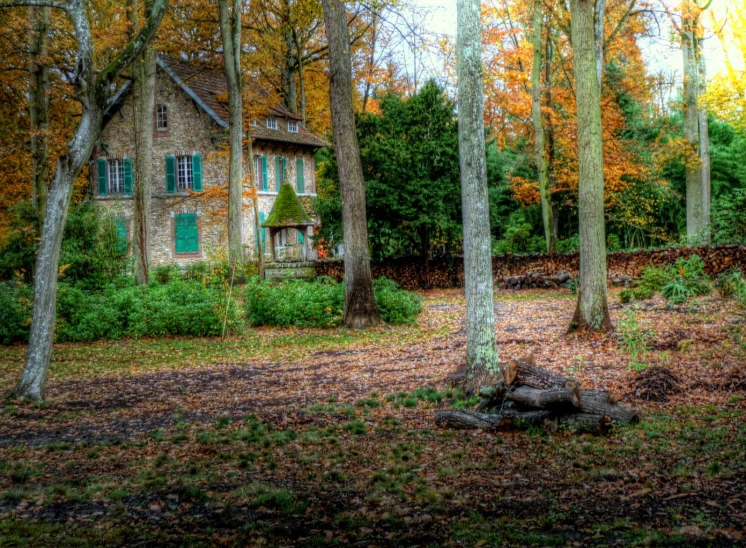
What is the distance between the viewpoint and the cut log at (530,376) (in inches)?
265

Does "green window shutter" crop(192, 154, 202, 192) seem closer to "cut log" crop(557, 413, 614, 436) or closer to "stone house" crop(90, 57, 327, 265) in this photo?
"stone house" crop(90, 57, 327, 265)

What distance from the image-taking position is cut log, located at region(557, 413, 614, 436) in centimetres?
634

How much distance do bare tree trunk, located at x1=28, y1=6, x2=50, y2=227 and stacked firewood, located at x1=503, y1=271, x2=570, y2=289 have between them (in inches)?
586

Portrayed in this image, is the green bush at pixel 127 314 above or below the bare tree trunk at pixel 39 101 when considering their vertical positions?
below

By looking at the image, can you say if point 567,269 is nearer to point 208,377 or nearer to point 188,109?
point 208,377

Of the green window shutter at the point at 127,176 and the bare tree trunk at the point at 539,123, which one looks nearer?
the bare tree trunk at the point at 539,123

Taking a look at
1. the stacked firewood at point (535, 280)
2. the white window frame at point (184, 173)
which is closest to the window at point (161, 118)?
the white window frame at point (184, 173)

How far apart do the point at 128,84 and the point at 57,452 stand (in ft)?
95.9

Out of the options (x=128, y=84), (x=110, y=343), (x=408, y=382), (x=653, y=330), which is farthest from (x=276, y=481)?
(x=128, y=84)

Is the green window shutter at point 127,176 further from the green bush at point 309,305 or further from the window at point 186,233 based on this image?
the green bush at point 309,305

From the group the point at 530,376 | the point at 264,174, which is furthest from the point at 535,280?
the point at 530,376

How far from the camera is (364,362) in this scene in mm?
11727

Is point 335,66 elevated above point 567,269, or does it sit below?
above

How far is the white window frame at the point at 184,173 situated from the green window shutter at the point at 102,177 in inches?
163
